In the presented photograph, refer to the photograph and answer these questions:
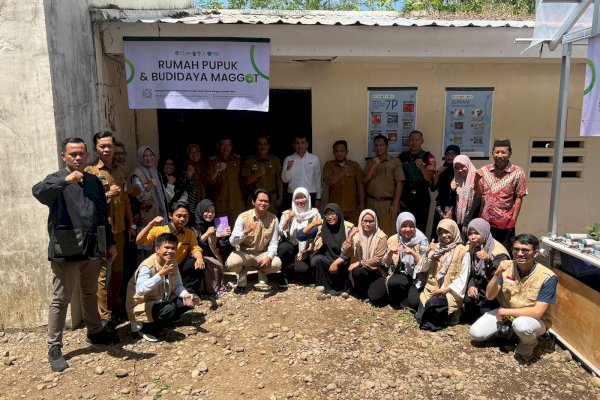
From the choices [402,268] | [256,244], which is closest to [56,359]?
[256,244]

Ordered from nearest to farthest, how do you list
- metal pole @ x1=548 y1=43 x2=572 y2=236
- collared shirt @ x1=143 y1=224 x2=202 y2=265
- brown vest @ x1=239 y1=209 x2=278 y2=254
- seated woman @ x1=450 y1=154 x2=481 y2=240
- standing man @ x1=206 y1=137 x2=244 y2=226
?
metal pole @ x1=548 y1=43 x2=572 y2=236, collared shirt @ x1=143 y1=224 x2=202 y2=265, seated woman @ x1=450 y1=154 x2=481 y2=240, brown vest @ x1=239 y1=209 x2=278 y2=254, standing man @ x1=206 y1=137 x2=244 y2=226

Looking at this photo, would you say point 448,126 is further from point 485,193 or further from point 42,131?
point 42,131

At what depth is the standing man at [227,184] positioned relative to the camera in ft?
18.2

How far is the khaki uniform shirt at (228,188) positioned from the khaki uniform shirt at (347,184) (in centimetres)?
109

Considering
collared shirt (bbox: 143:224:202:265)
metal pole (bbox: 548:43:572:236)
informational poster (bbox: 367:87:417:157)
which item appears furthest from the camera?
informational poster (bbox: 367:87:417:157)

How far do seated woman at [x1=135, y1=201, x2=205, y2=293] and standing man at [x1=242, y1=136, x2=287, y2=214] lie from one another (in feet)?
3.90

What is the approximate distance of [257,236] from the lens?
5020 millimetres

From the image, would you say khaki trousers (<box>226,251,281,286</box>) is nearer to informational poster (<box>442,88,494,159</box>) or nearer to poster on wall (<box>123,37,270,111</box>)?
poster on wall (<box>123,37,270,111</box>)

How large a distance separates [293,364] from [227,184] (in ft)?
8.64

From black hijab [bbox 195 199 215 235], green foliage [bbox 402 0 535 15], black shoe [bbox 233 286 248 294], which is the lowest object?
black shoe [bbox 233 286 248 294]

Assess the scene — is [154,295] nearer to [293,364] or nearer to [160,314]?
[160,314]

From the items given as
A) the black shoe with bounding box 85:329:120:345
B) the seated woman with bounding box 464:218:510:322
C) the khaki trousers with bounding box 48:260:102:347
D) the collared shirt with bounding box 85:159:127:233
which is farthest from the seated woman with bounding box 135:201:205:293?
the seated woman with bounding box 464:218:510:322

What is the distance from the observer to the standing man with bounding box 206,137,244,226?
556 centimetres

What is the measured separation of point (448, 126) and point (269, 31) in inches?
108
